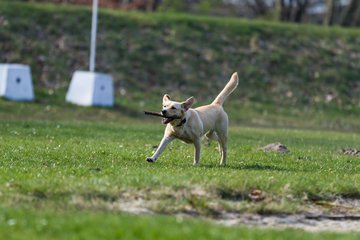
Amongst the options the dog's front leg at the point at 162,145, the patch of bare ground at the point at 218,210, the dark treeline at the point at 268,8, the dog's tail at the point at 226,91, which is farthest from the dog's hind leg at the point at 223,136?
the dark treeline at the point at 268,8

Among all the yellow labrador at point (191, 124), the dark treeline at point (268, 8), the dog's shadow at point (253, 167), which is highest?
the yellow labrador at point (191, 124)

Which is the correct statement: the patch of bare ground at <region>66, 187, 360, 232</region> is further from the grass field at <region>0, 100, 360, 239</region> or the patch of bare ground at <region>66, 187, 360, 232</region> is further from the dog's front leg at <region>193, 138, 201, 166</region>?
the dog's front leg at <region>193, 138, 201, 166</region>

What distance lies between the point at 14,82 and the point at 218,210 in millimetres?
22244

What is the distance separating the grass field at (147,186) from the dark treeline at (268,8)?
36809 mm

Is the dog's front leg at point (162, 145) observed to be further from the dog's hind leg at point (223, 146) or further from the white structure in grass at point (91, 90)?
the white structure in grass at point (91, 90)

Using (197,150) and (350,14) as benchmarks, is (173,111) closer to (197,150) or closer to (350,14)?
(197,150)

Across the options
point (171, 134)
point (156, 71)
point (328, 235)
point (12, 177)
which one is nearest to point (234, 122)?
point (156, 71)

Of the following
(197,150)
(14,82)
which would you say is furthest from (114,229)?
(14,82)

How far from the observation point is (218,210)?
36.9ft

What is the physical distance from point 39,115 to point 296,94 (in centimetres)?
1364

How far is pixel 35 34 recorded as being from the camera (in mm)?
39344

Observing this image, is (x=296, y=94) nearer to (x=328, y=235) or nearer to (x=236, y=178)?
(x=236, y=178)

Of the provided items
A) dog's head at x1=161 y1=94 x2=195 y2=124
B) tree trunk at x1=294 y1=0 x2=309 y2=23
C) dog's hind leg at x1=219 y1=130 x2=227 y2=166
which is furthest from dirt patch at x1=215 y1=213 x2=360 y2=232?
tree trunk at x1=294 y1=0 x2=309 y2=23

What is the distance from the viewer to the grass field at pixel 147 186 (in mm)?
8844
